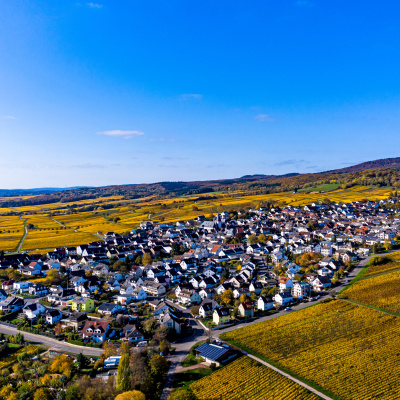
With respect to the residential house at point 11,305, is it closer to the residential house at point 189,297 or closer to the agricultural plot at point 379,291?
the residential house at point 189,297

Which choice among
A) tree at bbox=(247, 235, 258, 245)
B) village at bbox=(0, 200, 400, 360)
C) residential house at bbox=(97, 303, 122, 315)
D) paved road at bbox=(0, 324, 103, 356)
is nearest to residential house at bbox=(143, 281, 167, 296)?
village at bbox=(0, 200, 400, 360)

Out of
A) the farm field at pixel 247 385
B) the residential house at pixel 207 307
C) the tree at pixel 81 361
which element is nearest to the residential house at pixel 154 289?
the residential house at pixel 207 307

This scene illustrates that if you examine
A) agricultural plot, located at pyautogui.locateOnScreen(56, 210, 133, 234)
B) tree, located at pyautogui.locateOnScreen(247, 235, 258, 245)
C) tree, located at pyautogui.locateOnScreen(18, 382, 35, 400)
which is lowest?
tree, located at pyautogui.locateOnScreen(18, 382, 35, 400)

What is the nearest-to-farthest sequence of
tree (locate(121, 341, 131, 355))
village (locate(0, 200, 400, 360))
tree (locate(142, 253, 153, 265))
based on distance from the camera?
tree (locate(121, 341, 131, 355)), village (locate(0, 200, 400, 360)), tree (locate(142, 253, 153, 265))

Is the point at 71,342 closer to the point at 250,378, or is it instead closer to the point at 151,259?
the point at 250,378

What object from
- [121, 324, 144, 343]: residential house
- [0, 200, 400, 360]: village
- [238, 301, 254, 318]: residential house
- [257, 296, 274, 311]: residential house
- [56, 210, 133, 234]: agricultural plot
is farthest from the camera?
[56, 210, 133, 234]: agricultural plot

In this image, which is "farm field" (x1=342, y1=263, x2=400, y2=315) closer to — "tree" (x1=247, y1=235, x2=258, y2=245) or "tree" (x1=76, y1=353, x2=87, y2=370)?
"tree" (x1=76, y1=353, x2=87, y2=370)

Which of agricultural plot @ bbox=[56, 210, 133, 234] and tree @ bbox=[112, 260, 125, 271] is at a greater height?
agricultural plot @ bbox=[56, 210, 133, 234]
